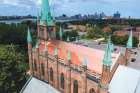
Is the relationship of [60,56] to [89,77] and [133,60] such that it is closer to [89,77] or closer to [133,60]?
[89,77]

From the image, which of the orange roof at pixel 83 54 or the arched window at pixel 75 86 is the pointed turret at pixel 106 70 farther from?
the arched window at pixel 75 86

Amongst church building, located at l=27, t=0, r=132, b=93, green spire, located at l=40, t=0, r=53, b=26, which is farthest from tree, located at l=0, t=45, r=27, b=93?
green spire, located at l=40, t=0, r=53, b=26

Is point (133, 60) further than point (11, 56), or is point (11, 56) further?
point (133, 60)

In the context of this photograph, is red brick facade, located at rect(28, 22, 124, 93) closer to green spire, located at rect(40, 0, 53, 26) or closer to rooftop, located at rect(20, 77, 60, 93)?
green spire, located at rect(40, 0, 53, 26)

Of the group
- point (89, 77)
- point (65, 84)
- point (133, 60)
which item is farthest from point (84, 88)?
point (133, 60)

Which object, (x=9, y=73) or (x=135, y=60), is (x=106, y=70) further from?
(x=135, y=60)

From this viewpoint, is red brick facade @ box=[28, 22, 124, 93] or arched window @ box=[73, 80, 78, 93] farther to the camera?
arched window @ box=[73, 80, 78, 93]

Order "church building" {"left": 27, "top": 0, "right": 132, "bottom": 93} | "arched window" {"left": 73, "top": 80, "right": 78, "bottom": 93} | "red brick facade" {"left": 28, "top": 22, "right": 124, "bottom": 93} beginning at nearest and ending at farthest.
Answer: "red brick facade" {"left": 28, "top": 22, "right": 124, "bottom": 93}, "church building" {"left": 27, "top": 0, "right": 132, "bottom": 93}, "arched window" {"left": 73, "top": 80, "right": 78, "bottom": 93}

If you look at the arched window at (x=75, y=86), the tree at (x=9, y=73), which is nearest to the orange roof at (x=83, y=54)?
the arched window at (x=75, y=86)
